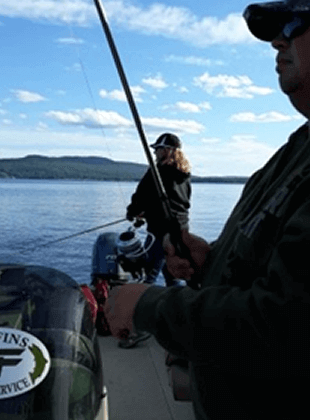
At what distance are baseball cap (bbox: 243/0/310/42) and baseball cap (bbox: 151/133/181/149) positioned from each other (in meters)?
3.72

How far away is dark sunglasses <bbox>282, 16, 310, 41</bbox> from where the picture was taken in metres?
1.05

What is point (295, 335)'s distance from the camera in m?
0.85

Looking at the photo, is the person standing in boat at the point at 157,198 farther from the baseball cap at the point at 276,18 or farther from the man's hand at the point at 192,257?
the baseball cap at the point at 276,18

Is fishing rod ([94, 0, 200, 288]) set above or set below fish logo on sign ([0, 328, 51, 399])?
above

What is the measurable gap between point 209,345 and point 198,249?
2.10ft

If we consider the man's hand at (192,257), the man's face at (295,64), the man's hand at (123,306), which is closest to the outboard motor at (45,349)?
the man's hand at (192,257)

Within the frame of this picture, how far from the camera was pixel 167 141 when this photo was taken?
16.6ft

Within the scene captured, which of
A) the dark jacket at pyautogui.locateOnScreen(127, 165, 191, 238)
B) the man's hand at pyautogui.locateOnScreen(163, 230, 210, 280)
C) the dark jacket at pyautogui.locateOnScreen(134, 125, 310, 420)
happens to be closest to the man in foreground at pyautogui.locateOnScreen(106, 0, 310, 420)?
the dark jacket at pyautogui.locateOnScreen(134, 125, 310, 420)

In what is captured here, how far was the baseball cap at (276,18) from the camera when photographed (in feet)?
3.49

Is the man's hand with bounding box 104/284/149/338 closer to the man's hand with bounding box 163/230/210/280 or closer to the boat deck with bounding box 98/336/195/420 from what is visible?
the man's hand with bounding box 163/230/210/280

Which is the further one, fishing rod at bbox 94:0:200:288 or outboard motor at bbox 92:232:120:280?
outboard motor at bbox 92:232:120:280

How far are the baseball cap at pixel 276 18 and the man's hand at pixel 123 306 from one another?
23.1 inches

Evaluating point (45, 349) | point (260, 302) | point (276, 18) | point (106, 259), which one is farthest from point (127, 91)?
point (106, 259)

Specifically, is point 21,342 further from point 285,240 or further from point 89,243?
point 89,243
